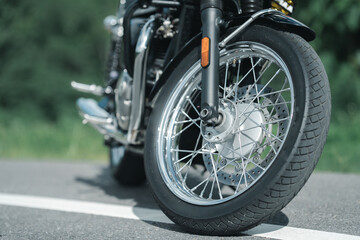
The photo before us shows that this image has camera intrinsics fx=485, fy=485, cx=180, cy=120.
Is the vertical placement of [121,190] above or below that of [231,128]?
below

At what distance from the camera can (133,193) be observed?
3496 millimetres

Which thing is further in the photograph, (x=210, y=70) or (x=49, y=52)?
(x=49, y=52)

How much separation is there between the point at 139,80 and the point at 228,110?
75cm

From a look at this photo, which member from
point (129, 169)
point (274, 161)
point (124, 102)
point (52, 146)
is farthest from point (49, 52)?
point (274, 161)

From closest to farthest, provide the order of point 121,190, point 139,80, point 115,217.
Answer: point 115,217 < point 139,80 < point 121,190

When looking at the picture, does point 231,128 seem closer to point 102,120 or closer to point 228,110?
point 228,110

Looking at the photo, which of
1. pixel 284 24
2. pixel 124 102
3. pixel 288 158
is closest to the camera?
pixel 288 158

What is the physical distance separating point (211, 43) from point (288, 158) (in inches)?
26.5

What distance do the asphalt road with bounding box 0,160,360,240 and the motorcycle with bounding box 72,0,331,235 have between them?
19 cm

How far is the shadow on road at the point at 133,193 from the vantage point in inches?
89.4

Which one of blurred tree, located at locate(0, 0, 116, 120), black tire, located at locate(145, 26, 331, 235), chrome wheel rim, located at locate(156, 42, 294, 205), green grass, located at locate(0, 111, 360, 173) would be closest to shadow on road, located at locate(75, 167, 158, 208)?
chrome wheel rim, located at locate(156, 42, 294, 205)

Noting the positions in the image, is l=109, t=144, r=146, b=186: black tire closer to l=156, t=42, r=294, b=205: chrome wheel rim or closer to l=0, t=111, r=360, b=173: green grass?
l=156, t=42, r=294, b=205: chrome wheel rim

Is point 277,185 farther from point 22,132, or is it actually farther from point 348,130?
point 22,132

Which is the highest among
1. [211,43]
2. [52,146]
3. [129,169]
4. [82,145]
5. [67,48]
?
[211,43]
